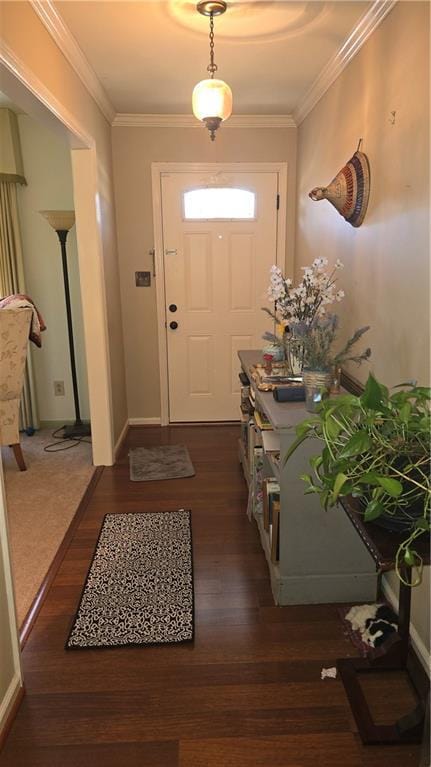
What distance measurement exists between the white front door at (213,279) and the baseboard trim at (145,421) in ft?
0.47

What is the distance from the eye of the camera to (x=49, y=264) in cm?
437

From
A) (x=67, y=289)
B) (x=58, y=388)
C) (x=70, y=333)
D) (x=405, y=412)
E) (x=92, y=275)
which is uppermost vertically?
(x=92, y=275)

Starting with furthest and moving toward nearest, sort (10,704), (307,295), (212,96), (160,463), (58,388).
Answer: (58,388) → (160,463) → (307,295) → (212,96) → (10,704)

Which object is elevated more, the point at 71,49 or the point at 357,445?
the point at 71,49

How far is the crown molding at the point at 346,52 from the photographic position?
2.21 m

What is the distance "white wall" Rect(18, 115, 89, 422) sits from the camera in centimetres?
416

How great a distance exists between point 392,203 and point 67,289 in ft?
9.10

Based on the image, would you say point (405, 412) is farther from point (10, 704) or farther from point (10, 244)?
point (10, 244)

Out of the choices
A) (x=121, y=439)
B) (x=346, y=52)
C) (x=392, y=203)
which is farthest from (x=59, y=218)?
(x=392, y=203)

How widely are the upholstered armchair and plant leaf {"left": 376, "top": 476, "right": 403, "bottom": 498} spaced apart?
2.69 meters

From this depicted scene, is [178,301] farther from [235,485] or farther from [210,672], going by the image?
[210,672]

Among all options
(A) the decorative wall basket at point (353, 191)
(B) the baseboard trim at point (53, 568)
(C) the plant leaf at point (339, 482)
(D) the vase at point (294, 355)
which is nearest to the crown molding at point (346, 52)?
(A) the decorative wall basket at point (353, 191)

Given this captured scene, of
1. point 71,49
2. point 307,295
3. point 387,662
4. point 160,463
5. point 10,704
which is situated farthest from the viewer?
point 160,463

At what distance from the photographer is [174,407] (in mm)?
4609
